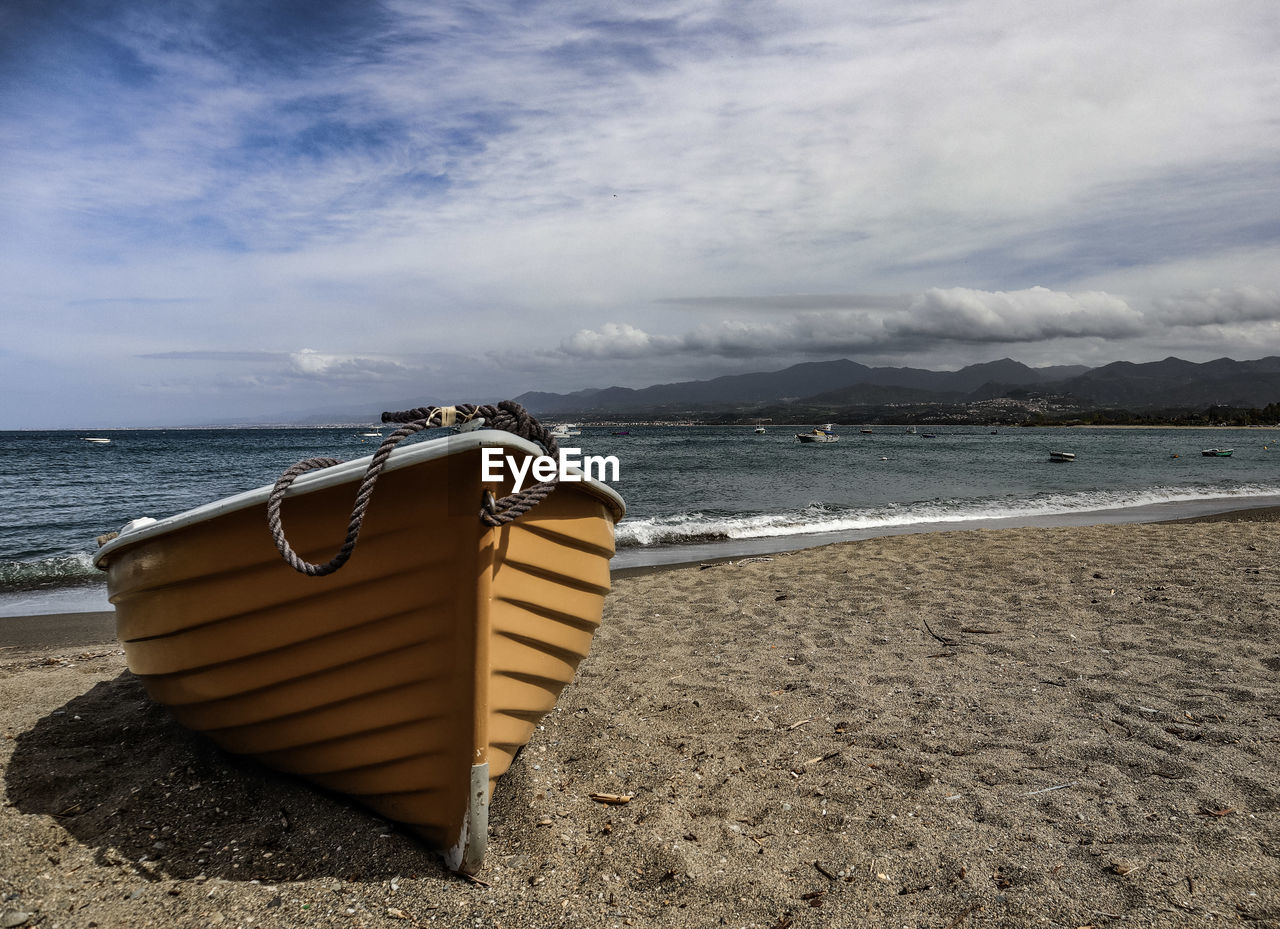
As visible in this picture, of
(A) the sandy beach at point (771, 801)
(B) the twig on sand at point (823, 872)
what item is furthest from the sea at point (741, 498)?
(B) the twig on sand at point (823, 872)

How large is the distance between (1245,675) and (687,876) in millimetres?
4116

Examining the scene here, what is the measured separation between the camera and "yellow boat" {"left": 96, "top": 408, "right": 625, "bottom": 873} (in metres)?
2.64

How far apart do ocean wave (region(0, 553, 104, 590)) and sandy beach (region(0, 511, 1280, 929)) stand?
4976 millimetres

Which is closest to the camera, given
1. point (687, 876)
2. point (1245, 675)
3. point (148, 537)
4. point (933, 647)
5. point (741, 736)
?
point (687, 876)

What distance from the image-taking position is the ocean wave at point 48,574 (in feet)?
31.8

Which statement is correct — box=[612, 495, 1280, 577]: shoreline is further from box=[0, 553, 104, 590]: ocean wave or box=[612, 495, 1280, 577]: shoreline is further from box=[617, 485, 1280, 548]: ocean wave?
box=[0, 553, 104, 590]: ocean wave

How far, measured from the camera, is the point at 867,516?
1586 centimetres

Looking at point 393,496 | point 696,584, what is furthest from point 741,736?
point 696,584

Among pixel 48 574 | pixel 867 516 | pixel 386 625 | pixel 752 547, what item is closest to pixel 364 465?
pixel 386 625

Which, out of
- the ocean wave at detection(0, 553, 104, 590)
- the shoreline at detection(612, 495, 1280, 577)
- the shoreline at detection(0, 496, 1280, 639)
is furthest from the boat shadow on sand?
the ocean wave at detection(0, 553, 104, 590)

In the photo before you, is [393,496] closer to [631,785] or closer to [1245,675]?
[631,785]

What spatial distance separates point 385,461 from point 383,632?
749 millimetres

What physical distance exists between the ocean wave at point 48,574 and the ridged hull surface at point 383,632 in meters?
8.72

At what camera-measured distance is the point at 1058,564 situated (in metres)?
8.10
